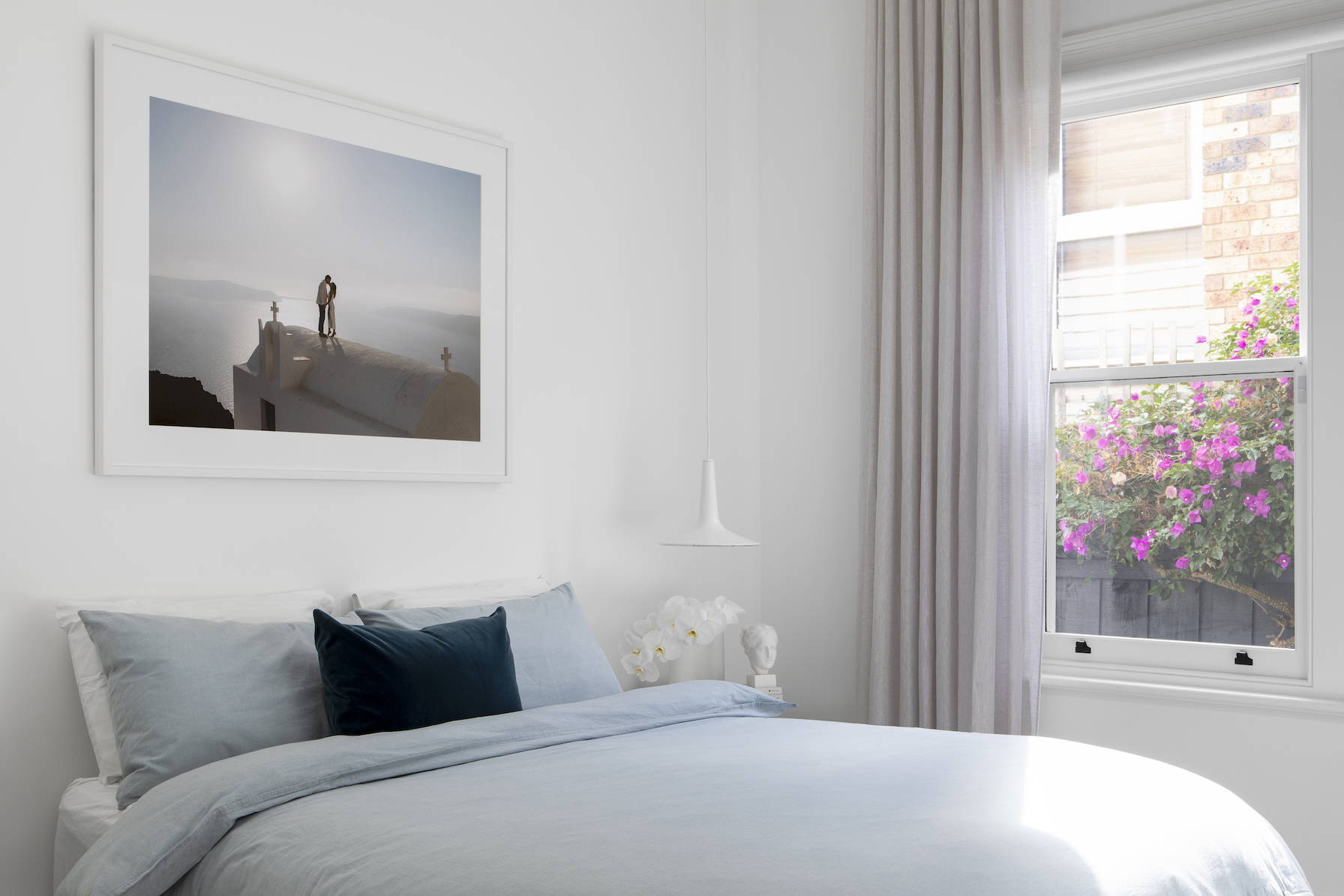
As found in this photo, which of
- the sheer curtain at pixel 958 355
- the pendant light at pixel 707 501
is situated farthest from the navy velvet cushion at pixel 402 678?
the sheer curtain at pixel 958 355

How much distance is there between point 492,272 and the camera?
3.01 metres

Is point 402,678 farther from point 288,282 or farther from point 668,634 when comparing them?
point 668,634

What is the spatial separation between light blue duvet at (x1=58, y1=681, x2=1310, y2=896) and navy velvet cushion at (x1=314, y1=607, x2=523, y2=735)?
0.30ft

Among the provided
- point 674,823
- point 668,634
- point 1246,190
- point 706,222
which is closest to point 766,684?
point 668,634

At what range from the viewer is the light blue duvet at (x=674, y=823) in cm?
141

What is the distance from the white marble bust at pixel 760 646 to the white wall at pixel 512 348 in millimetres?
350

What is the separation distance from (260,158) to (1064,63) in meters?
2.32

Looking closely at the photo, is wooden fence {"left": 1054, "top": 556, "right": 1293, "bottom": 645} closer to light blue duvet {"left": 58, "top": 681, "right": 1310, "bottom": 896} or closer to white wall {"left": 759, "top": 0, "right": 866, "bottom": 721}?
white wall {"left": 759, "top": 0, "right": 866, "bottom": 721}

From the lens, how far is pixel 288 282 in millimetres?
2568

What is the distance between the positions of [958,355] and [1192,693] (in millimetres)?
1163

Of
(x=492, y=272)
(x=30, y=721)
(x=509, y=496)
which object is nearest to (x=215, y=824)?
(x=30, y=721)

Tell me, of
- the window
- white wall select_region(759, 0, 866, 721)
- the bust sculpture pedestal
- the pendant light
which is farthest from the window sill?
the pendant light

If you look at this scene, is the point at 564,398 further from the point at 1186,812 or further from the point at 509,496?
the point at 1186,812

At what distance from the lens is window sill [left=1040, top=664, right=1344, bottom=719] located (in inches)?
110
